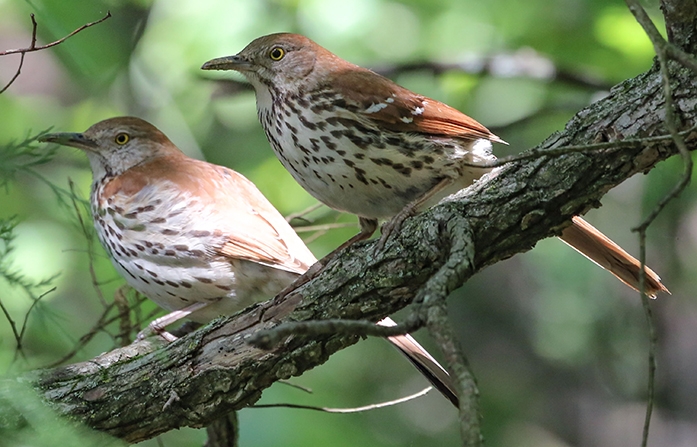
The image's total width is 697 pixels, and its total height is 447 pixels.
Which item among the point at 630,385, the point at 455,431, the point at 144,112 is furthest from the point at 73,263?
the point at 630,385

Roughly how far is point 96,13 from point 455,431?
4717mm

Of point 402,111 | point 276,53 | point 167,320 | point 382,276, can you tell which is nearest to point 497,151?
point 276,53

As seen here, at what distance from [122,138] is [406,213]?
242 cm

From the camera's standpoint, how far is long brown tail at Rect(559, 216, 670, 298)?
3.19 meters

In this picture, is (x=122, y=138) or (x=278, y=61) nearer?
(x=278, y=61)

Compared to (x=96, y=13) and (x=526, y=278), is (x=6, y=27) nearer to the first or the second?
(x=96, y=13)

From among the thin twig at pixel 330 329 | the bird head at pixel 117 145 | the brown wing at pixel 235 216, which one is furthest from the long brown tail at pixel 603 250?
the bird head at pixel 117 145

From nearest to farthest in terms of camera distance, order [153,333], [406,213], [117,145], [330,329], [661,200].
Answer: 1. [330,329]
2. [661,200]
3. [406,213]
4. [153,333]
5. [117,145]

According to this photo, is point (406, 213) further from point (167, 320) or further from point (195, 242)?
point (167, 320)

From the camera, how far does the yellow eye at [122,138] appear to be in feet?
15.8

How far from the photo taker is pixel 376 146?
3.44 metres

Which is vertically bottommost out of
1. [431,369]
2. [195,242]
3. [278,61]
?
[431,369]

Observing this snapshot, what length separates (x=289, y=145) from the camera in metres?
3.59

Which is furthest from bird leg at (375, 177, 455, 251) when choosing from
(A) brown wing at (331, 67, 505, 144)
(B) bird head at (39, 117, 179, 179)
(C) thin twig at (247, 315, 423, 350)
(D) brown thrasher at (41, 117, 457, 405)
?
(B) bird head at (39, 117, 179, 179)
